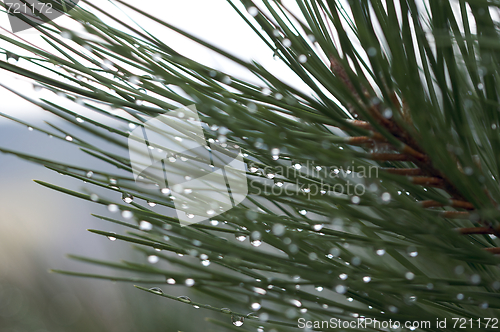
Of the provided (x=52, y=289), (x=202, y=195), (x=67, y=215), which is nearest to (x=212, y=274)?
(x=202, y=195)

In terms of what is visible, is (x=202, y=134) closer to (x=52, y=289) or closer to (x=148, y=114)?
(x=148, y=114)
